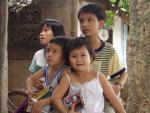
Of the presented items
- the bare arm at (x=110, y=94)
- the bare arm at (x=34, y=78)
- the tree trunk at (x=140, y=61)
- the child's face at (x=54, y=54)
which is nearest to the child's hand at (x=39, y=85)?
the bare arm at (x=34, y=78)

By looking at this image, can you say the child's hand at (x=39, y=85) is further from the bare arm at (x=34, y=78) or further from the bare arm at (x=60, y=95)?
the bare arm at (x=60, y=95)

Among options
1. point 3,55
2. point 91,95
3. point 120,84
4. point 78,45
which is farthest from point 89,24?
point 3,55

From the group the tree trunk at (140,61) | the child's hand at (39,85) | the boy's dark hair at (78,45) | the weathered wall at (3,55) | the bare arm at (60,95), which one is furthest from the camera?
the weathered wall at (3,55)

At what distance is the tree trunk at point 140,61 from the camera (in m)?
4.13

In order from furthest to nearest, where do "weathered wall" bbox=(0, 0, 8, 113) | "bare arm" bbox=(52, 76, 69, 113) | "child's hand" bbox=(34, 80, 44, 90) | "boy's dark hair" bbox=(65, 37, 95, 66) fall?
"weathered wall" bbox=(0, 0, 8, 113) → "child's hand" bbox=(34, 80, 44, 90) → "boy's dark hair" bbox=(65, 37, 95, 66) → "bare arm" bbox=(52, 76, 69, 113)

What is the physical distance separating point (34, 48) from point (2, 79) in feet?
7.43

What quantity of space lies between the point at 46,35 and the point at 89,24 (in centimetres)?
49

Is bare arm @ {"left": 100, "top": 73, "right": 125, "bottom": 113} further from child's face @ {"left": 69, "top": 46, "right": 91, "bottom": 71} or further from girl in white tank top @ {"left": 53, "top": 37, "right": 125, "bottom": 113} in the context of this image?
child's face @ {"left": 69, "top": 46, "right": 91, "bottom": 71}

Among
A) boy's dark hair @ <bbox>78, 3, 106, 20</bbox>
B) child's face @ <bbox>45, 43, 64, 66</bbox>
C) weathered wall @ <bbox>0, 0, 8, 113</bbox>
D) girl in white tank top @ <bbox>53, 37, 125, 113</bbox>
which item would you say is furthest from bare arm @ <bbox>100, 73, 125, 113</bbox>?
weathered wall @ <bbox>0, 0, 8, 113</bbox>

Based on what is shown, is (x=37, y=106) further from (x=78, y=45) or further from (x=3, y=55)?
(x=3, y=55)

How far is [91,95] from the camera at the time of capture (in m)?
3.52

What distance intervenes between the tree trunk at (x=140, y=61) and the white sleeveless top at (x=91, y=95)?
2.28ft

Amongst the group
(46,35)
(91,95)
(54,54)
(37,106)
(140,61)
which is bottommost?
(37,106)

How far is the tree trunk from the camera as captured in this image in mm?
4129
